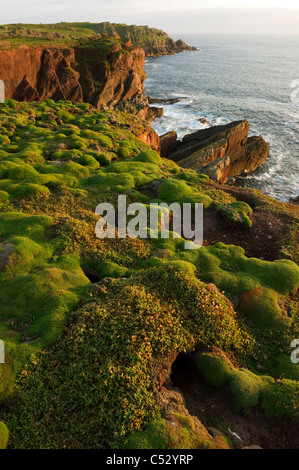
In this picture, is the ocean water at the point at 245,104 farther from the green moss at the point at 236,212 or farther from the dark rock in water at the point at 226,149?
the green moss at the point at 236,212

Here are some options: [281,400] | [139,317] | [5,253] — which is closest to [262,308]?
[281,400]

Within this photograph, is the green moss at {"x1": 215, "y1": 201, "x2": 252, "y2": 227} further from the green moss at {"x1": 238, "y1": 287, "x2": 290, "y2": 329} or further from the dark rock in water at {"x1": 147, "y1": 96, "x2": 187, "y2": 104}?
the dark rock in water at {"x1": 147, "y1": 96, "x2": 187, "y2": 104}

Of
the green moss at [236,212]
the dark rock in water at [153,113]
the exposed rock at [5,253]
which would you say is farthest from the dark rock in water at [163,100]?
the exposed rock at [5,253]

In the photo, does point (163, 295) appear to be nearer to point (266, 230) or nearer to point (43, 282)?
point (43, 282)

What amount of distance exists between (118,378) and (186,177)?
816 inches

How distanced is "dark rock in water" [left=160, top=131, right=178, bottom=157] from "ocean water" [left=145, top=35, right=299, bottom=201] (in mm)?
9361

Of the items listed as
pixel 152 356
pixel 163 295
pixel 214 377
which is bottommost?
pixel 214 377

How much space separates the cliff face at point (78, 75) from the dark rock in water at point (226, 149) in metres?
16.6

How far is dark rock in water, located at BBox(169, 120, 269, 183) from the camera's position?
47469 millimetres

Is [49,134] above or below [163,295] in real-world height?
above

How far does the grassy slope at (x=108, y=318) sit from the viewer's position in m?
9.32

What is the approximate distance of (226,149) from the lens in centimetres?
5028

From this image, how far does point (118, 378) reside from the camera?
32.2 feet

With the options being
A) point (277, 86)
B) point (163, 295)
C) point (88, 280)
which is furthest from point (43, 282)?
point (277, 86)
